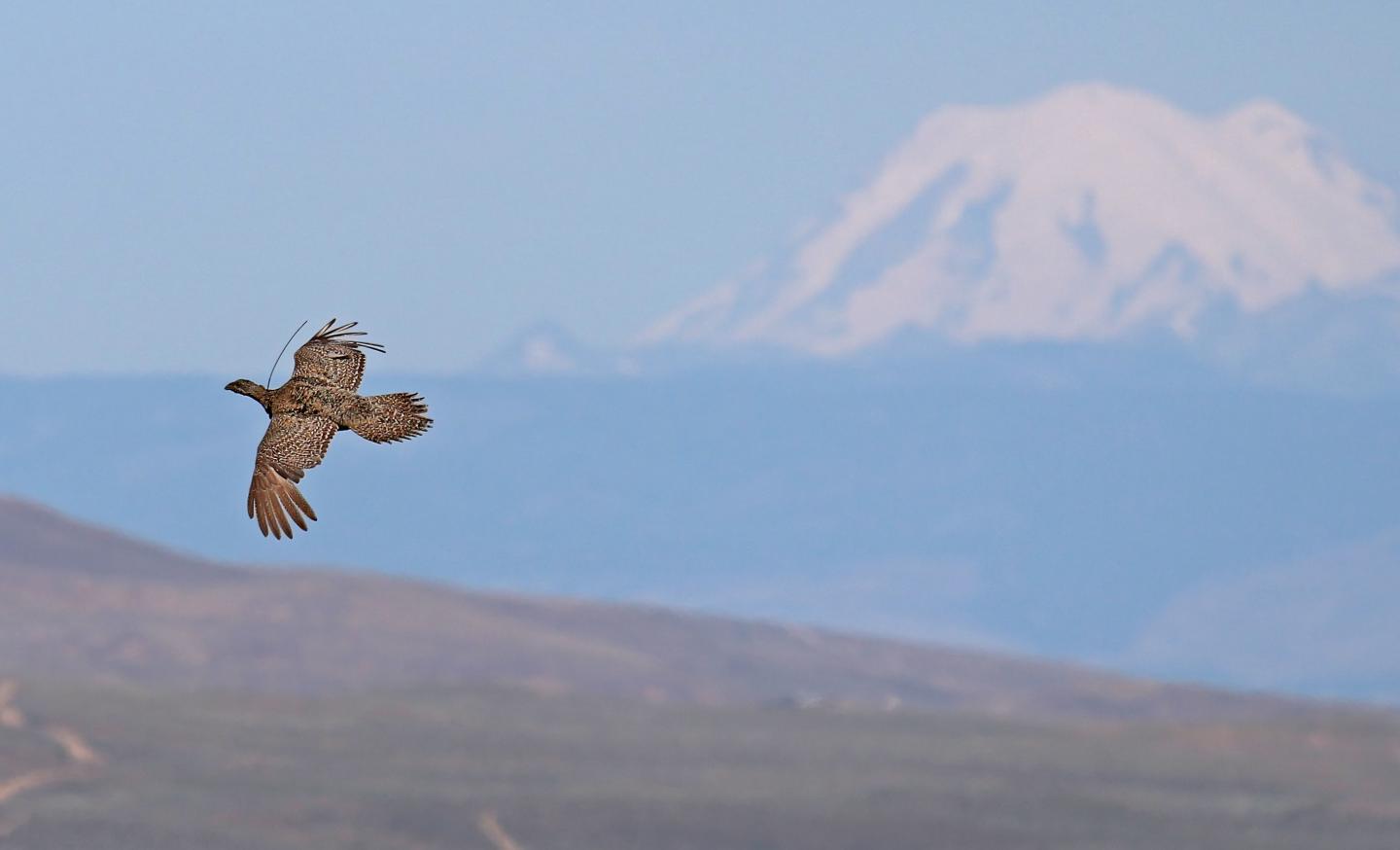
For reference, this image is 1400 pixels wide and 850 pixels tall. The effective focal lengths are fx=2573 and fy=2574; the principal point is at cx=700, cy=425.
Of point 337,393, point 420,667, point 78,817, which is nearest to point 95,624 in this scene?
point 420,667

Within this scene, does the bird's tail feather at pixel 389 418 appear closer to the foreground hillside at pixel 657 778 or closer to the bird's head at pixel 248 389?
the bird's head at pixel 248 389

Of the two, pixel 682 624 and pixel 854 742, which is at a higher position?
pixel 682 624

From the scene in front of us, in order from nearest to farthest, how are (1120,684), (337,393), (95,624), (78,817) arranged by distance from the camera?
(337,393), (78,817), (95,624), (1120,684)

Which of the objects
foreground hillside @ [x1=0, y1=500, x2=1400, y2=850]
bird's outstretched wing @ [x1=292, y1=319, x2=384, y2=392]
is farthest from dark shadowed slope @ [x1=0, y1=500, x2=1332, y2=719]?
bird's outstretched wing @ [x1=292, y1=319, x2=384, y2=392]

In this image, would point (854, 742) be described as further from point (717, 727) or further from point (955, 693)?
point (955, 693)

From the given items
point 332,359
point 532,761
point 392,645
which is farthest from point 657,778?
point 332,359

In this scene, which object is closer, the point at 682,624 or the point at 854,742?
the point at 854,742

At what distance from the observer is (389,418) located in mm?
10195

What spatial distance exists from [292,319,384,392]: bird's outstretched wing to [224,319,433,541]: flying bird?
16 millimetres

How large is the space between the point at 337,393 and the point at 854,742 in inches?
4170

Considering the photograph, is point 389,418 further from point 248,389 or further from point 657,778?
point 657,778

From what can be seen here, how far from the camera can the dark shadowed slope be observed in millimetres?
157375

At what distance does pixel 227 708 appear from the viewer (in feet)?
370

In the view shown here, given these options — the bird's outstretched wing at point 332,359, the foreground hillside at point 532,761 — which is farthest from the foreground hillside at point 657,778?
the bird's outstretched wing at point 332,359
